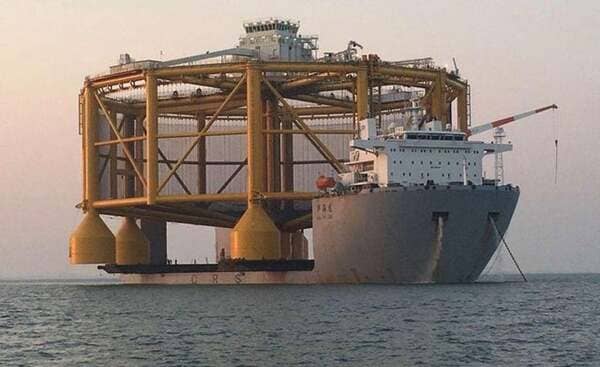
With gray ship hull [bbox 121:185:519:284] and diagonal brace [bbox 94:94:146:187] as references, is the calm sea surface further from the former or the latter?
diagonal brace [bbox 94:94:146:187]

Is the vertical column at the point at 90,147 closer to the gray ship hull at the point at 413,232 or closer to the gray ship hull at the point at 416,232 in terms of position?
the gray ship hull at the point at 413,232

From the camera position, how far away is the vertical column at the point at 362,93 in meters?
87.4

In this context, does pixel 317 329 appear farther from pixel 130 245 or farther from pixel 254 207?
pixel 130 245

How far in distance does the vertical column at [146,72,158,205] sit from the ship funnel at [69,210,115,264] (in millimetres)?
10468

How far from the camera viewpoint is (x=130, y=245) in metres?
106

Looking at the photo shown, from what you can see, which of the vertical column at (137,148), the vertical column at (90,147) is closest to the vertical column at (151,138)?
the vertical column at (90,147)

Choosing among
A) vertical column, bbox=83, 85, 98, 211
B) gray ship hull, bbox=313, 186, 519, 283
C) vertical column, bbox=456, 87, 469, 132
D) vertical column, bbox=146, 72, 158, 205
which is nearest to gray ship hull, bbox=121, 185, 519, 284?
gray ship hull, bbox=313, 186, 519, 283

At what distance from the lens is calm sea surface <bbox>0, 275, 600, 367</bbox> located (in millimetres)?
42156

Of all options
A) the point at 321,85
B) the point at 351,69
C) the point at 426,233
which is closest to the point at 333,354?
the point at 426,233

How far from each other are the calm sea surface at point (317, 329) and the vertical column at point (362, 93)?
49.7 ft

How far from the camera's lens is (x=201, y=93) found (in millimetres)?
102500

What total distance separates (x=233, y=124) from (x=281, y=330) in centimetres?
6341

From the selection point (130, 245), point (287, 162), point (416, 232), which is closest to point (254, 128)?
point (416, 232)

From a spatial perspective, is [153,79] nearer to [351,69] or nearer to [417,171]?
[351,69]
